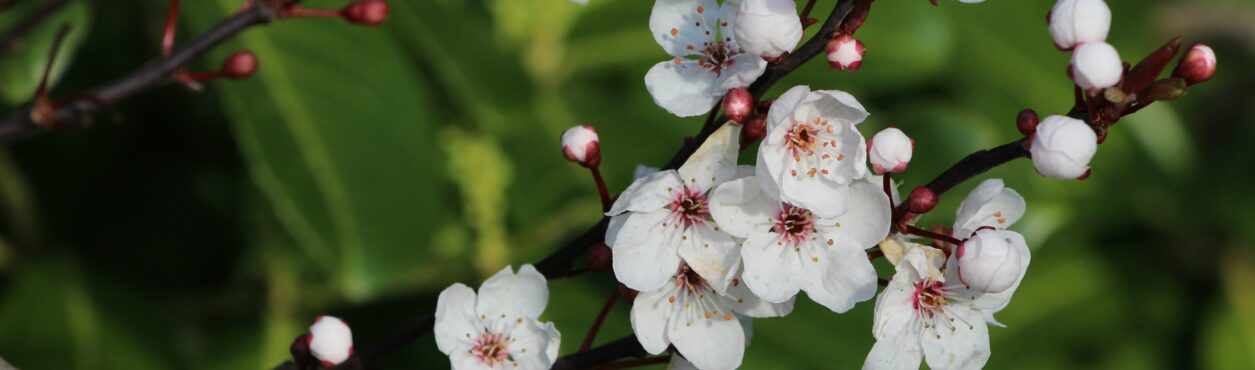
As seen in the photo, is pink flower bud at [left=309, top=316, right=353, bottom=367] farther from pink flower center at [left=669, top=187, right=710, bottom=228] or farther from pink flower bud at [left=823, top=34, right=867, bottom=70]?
pink flower bud at [left=823, top=34, right=867, bottom=70]

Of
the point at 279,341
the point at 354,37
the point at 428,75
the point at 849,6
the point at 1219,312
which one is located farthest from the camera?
Result: the point at 1219,312

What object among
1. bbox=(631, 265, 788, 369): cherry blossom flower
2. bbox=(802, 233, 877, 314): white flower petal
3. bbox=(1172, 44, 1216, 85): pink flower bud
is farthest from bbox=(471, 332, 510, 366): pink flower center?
bbox=(1172, 44, 1216, 85): pink flower bud

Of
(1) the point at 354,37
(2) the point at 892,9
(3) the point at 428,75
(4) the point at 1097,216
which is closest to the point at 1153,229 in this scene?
(4) the point at 1097,216

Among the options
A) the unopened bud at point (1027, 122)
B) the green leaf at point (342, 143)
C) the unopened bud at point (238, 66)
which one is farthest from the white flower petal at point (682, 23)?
the green leaf at point (342, 143)

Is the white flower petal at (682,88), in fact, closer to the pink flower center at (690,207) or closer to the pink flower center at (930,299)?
the pink flower center at (690,207)

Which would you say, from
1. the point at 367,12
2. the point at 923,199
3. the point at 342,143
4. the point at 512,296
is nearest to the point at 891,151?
the point at 923,199

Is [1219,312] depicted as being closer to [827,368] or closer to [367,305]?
[827,368]
